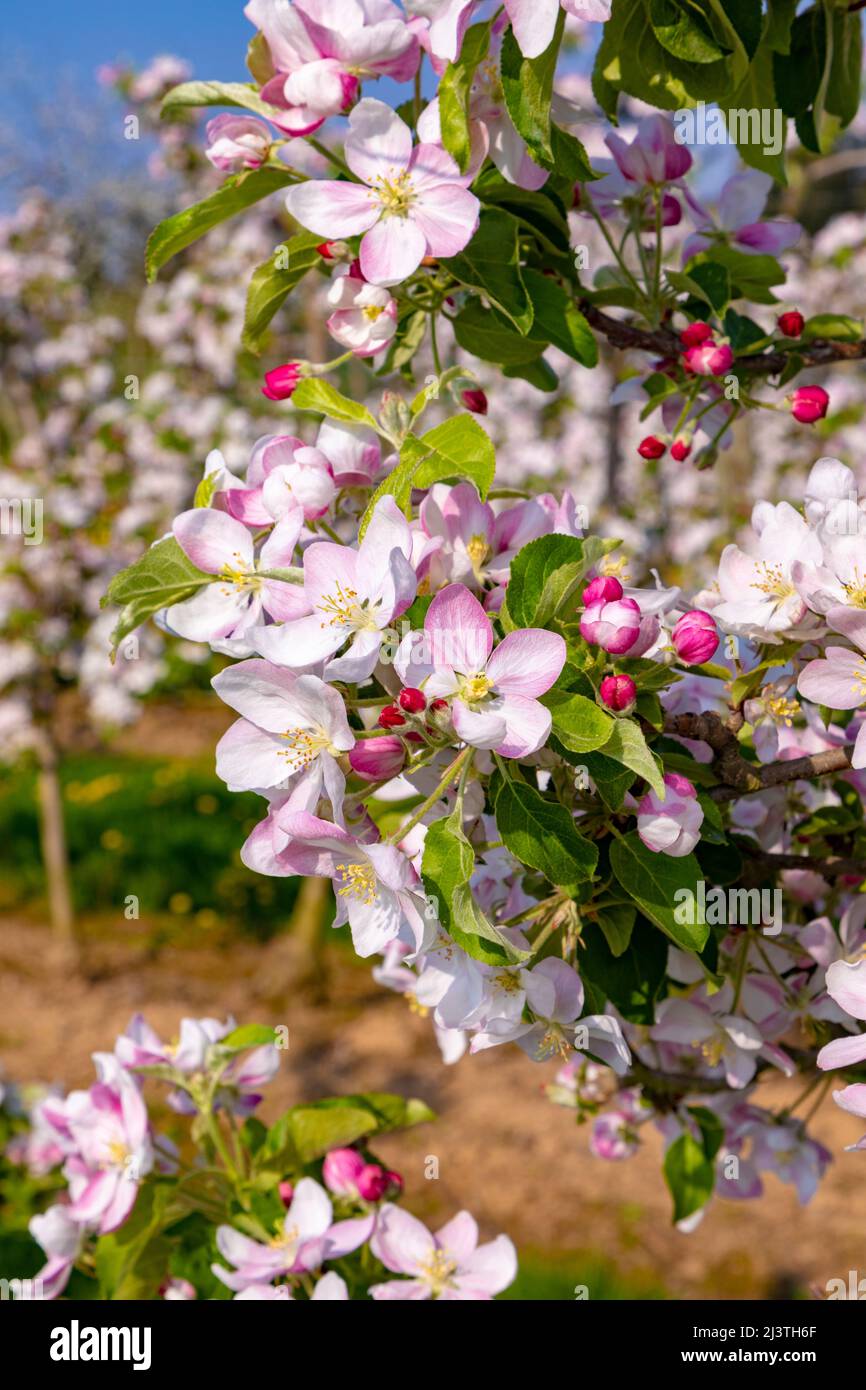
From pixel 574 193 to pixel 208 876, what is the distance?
4757 mm

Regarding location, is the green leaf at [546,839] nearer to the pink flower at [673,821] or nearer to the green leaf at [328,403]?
the pink flower at [673,821]

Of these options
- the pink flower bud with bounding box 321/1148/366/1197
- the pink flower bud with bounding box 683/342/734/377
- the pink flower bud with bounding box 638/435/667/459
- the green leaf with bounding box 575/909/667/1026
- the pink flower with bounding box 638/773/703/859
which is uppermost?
the pink flower bud with bounding box 683/342/734/377

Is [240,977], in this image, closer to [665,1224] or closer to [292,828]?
[665,1224]

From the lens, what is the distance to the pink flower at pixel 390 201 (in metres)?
1.05

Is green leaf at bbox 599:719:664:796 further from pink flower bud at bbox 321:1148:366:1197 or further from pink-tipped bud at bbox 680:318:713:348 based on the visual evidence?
pink flower bud at bbox 321:1148:366:1197

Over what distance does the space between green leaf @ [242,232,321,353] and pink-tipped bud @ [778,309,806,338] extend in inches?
20.9

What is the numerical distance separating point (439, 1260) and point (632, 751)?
0.77m

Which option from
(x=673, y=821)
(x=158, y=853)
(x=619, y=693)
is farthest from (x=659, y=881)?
(x=158, y=853)

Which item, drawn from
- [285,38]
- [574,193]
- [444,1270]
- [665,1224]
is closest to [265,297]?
[285,38]

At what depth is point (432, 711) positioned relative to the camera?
87 cm

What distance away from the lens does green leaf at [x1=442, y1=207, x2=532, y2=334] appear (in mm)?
1125

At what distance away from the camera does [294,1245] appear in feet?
4.24

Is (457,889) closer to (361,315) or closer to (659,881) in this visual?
(659,881)

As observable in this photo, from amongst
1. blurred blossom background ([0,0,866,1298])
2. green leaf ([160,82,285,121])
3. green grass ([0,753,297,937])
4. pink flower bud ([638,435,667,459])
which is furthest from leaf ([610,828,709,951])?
green grass ([0,753,297,937])
